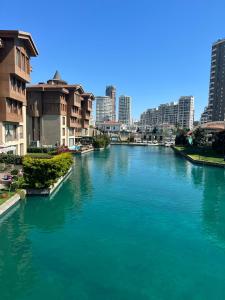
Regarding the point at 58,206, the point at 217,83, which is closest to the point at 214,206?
the point at 58,206

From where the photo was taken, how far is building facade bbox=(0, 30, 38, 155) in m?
31.7

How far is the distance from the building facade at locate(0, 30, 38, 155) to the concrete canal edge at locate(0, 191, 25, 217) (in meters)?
12.0

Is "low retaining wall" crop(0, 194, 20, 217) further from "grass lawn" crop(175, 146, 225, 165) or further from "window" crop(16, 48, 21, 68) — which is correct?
"grass lawn" crop(175, 146, 225, 165)

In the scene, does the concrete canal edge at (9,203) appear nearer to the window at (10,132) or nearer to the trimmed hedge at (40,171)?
the trimmed hedge at (40,171)

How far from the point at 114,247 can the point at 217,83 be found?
422ft

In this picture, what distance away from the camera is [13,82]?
111 feet

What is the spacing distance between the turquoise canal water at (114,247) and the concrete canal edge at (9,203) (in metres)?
0.60

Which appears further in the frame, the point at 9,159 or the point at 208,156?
the point at 208,156

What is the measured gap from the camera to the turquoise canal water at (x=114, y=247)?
11008 mm

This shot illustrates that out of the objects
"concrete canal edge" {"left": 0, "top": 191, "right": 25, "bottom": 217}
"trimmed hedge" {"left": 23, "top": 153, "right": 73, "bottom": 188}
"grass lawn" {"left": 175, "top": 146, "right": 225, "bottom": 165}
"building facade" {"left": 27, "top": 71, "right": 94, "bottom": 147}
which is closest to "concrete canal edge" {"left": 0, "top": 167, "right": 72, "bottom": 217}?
"concrete canal edge" {"left": 0, "top": 191, "right": 25, "bottom": 217}

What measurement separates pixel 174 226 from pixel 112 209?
553cm

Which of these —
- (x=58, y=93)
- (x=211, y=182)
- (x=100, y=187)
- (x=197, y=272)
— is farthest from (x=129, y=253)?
(x=58, y=93)

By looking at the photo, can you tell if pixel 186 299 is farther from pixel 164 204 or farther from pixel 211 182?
pixel 211 182

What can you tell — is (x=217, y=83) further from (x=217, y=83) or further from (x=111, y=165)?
(x=111, y=165)
